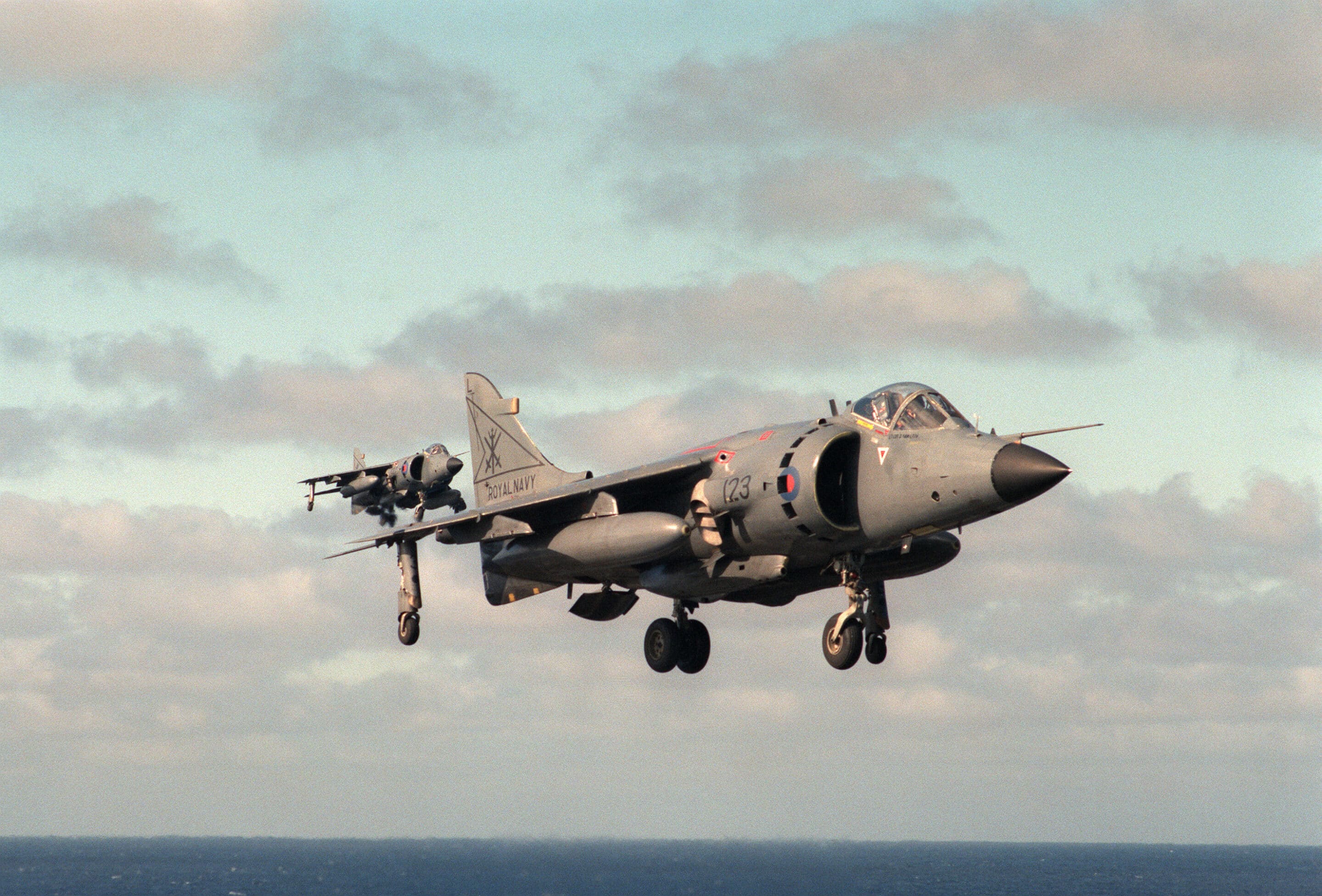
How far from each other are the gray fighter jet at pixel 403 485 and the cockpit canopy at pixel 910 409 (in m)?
10.5

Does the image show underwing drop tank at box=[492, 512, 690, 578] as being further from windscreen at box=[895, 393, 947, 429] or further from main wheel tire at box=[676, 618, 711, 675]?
windscreen at box=[895, 393, 947, 429]

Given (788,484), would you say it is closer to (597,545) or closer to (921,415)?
(921,415)

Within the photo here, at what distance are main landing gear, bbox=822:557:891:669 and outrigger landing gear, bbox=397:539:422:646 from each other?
9.27 m

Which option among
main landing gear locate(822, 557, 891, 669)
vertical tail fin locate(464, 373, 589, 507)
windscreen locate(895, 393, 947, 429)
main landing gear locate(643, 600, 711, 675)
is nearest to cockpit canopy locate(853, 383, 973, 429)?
windscreen locate(895, 393, 947, 429)

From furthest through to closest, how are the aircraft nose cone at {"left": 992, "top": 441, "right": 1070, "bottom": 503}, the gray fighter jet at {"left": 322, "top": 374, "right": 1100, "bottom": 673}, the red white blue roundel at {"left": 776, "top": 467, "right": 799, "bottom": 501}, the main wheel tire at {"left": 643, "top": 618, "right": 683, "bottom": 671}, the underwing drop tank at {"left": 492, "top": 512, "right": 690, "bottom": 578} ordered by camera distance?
the main wheel tire at {"left": 643, "top": 618, "right": 683, "bottom": 671} < the underwing drop tank at {"left": 492, "top": 512, "right": 690, "bottom": 578} < the red white blue roundel at {"left": 776, "top": 467, "right": 799, "bottom": 501} < the gray fighter jet at {"left": 322, "top": 374, "right": 1100, "bottom": 673} < the aircraft nose cone at {"left": 992, "top": 441, "right": 1070, "bottom": 503}

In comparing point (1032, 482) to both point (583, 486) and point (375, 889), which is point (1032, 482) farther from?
point (375, 889)

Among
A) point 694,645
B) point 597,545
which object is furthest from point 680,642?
point 597,545

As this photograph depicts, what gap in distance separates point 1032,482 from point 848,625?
4.28 metres

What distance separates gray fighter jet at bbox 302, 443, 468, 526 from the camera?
33.4 meters

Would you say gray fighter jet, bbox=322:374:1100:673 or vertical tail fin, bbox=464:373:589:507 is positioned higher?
vertical tail fin, bbox=464:373:589:507

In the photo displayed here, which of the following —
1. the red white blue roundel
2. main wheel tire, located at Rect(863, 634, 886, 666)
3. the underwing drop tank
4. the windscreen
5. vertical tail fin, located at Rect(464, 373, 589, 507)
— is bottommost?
main wheel tire, located at Rect(863, 634, 886, 666)

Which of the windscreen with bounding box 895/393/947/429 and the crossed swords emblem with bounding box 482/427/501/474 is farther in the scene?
the crossed swords emblem with bounding box 482/427/501/474

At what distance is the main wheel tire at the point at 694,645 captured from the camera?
3039 cm

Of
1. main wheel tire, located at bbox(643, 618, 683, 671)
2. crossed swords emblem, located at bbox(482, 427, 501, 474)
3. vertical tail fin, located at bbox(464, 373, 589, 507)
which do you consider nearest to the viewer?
main wheel tire, located at bbox(643, 618, 683, 671)
